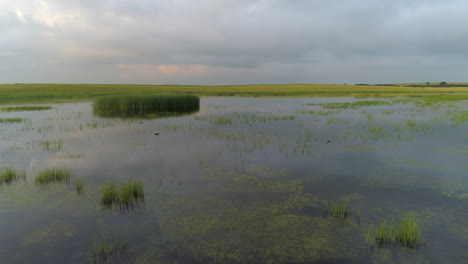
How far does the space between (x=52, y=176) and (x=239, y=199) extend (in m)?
6.74

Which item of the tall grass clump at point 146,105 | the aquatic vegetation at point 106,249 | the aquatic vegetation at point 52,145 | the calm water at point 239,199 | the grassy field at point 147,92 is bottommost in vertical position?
the aquatic vegetation at point 106,249

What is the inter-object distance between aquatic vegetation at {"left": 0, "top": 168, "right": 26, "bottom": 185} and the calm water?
9.9 inches

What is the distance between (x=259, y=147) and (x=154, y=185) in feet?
20.8

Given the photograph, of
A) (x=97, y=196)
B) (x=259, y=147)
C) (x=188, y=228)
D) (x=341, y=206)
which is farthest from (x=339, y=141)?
(x=97, y=196)

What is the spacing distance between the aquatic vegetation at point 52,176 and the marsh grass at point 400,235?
946 centimetres

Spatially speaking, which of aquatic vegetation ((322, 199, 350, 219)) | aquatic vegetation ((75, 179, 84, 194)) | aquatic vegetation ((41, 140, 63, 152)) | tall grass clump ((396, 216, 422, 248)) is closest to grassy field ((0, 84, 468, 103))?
aquatic vegetation ((41, 140, 63, 152))

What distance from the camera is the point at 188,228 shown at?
6168mm

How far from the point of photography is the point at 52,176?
9.42m

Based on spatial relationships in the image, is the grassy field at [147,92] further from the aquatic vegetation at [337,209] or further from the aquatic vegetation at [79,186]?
the aquatic vegetation at [337,209]

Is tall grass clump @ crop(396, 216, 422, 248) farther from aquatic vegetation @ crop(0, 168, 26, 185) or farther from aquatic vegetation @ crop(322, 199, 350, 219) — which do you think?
aquatic vegetation @ crop(0, 168, 26, 185)

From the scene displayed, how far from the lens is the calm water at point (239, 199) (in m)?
5.27

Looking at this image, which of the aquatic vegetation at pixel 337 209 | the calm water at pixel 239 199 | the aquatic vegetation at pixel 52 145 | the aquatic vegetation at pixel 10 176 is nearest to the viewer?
the calm water at pixel 239 199

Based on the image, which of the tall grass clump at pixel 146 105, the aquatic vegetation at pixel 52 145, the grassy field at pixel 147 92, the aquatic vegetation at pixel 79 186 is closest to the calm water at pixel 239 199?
the aquatic vegetation at pixel 52 145

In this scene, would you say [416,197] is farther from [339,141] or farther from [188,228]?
[339,141]
